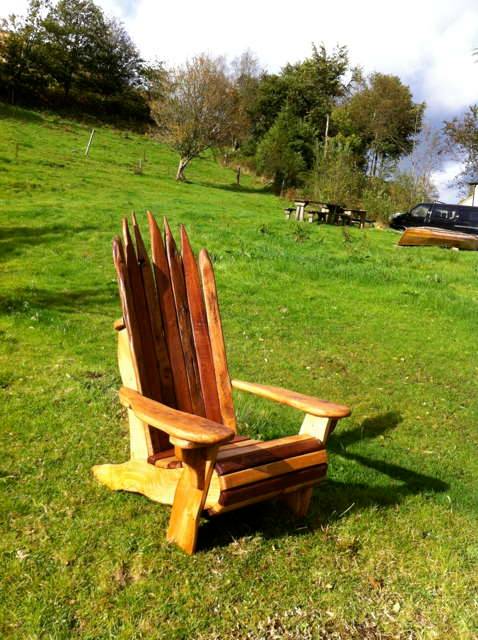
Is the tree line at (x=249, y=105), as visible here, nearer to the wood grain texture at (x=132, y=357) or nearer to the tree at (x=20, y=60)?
the tree at (x=20, y=60)

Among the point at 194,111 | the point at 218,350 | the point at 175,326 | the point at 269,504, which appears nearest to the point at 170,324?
the point at 175,326

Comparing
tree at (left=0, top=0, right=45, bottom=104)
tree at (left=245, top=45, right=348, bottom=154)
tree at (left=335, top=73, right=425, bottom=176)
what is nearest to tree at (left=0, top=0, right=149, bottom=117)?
tree at (left=0, top=0, right=45, bottom=104)

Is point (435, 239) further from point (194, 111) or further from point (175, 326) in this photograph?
point (194, 111)

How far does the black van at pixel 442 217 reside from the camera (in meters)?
20.8

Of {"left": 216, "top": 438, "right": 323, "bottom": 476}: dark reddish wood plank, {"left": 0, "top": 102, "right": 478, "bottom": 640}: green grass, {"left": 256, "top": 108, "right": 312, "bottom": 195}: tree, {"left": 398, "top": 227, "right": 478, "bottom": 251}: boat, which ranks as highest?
{"left": 256, "top": 108, "right": 312, "bottom": 195}: tree

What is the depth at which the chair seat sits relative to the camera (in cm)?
259

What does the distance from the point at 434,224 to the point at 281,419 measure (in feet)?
62.7

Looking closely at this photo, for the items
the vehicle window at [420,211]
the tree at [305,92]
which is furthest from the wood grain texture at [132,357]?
the tree at [305,92]

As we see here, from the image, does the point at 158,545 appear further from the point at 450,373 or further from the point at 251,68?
the point at 251,68

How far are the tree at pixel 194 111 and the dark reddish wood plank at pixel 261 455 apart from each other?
26435 millimetres

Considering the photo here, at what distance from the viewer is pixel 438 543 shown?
3.19 metres

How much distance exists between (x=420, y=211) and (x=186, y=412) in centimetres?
2109

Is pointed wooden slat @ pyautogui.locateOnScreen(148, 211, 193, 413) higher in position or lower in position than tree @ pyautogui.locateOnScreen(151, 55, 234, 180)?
lower

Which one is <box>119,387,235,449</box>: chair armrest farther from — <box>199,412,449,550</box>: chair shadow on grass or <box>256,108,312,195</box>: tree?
<box>256,108,312,195</box>: tree
